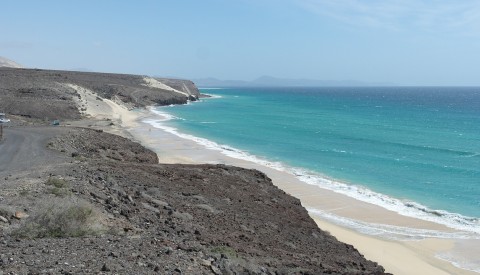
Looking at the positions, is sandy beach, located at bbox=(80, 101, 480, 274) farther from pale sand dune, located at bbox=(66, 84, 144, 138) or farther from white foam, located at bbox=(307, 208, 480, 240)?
pale sand dune, located at bbox=(66, 84, 144, 138)

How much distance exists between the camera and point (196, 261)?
35.1 feet

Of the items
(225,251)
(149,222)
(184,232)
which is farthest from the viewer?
(149,222)

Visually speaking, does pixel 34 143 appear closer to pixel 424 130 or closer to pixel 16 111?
pixel 16 111

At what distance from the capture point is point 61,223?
1128 cm

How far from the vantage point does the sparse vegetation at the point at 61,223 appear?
11.0 metres

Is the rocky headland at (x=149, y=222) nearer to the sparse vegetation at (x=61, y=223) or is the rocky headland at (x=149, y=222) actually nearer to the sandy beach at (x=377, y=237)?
the sparse vegetation at (x=61, y=223)

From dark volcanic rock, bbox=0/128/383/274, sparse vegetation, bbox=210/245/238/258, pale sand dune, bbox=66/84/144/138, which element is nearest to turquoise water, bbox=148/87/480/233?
pale sand dune, bbox=66/84/144/138

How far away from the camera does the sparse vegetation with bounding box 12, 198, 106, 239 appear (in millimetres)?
10953

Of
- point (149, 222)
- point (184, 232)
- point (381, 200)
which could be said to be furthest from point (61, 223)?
point (381, 200)

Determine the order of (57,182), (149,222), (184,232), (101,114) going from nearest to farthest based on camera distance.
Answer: (184,232) < (149,222) < (57,182) < (101,114)

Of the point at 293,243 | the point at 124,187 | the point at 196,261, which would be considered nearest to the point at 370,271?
the point at 293,243

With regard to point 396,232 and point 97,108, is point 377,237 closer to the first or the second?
point 396,232

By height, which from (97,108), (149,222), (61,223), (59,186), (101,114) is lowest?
(101,114)

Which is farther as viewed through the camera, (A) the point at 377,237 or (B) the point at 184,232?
(A) the point at 377,237
